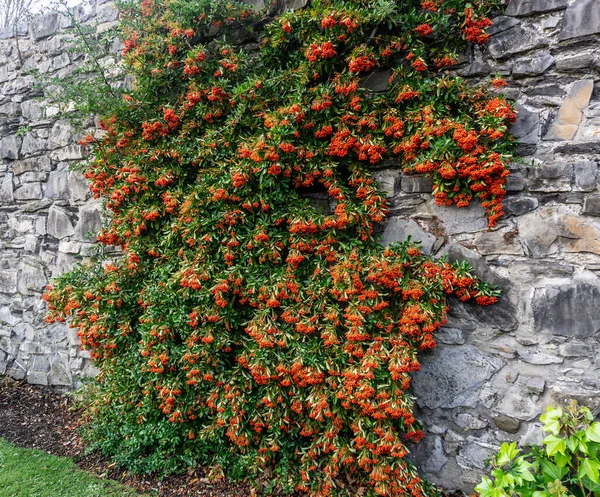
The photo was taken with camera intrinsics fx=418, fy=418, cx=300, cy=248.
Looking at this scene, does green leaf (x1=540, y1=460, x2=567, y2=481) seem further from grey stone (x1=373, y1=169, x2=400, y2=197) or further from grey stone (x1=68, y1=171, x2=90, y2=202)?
grey stone (x1=68, y1=171, x2=90, y2=202)

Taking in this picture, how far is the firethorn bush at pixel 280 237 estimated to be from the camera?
2.53 metres

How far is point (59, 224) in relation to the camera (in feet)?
13.8

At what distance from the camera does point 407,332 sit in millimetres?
2523

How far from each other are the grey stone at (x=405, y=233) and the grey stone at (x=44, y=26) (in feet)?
13.0

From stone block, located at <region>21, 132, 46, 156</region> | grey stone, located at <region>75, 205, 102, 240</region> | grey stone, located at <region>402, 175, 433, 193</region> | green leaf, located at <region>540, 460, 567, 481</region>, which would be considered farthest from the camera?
stone block, located at <region>21, 132, 46, 156</region>

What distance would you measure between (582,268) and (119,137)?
3.46 m

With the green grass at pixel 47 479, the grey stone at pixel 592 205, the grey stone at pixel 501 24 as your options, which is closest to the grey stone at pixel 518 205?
the grey stone at pixel 592 205

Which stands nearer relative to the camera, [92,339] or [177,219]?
[177,219]

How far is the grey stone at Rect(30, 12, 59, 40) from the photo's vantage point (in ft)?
13.9

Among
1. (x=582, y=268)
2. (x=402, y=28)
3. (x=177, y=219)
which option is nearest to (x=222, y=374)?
(x=177, y=219)

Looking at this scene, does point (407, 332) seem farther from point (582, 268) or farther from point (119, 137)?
point (119, 137)

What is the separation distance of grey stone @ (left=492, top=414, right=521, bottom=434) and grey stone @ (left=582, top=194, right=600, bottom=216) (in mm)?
1265

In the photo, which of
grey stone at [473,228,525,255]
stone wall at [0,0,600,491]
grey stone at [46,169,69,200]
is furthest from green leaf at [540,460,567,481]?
grey stone at [46,169,69,200]

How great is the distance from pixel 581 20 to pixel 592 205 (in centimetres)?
101
